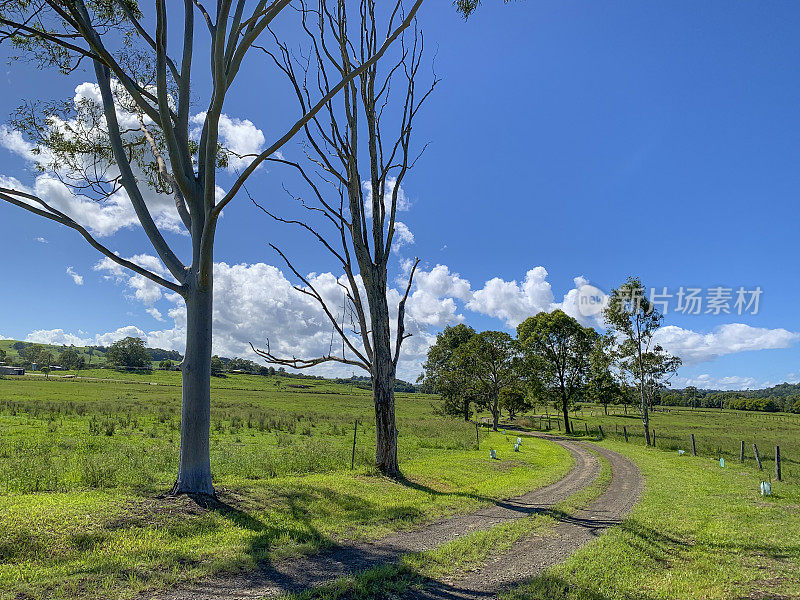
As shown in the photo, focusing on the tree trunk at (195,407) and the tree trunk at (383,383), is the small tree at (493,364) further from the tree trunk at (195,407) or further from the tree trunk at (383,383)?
the tree trunk at (195,407)

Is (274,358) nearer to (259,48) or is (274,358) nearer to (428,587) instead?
(428,587)

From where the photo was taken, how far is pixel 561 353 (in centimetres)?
4231

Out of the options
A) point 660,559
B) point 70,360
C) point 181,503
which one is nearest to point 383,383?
point 181,503

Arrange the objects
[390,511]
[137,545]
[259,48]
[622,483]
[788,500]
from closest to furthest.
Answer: [137,545], [390,511], [788,500], [259,48], [622,483]

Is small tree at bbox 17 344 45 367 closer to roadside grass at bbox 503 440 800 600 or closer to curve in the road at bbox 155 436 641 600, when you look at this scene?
curve in the road at bbox 155 436 641 600

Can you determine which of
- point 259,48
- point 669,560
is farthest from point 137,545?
point 259,48

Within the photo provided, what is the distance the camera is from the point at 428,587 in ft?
17.4

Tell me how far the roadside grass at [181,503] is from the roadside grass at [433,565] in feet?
4.24

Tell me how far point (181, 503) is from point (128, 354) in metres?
135

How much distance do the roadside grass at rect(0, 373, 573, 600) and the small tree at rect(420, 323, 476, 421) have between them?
73.0 feet

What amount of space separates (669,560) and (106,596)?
25.0 ft

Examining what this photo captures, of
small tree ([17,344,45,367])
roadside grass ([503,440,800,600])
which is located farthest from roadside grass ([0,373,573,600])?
small tree ([17,344,45,367])

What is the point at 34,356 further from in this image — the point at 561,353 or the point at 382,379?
the point at 382,379

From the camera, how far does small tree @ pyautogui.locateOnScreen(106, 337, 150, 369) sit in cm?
12144
